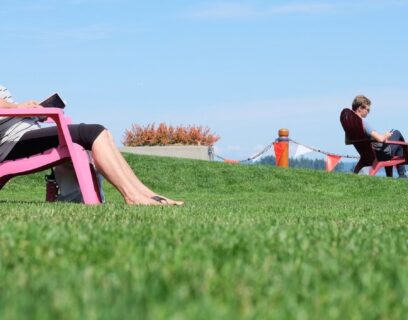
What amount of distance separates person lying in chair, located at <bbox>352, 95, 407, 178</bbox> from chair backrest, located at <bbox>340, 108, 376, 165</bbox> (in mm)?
105

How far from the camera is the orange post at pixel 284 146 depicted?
2119 centimetres

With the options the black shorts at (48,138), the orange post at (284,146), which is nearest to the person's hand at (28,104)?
the black shorts at (48,138)

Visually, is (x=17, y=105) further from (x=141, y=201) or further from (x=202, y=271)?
(x=202, y=271)

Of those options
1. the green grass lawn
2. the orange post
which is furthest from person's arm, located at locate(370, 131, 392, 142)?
the green grass lawn

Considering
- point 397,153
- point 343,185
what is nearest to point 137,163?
point 343,185

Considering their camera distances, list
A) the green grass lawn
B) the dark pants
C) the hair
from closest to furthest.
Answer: the green grass lawn, the hair, the dark pants

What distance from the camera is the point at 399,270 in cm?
261

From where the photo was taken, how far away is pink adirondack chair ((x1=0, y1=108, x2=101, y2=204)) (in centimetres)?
734

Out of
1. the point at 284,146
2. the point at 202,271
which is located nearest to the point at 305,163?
the point at 284,146

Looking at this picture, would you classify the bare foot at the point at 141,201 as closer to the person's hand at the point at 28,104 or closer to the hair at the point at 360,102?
the person's hand at the point at 28,104

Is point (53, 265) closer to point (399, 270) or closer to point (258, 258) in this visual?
point (258, 258)

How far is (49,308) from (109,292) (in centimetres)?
26

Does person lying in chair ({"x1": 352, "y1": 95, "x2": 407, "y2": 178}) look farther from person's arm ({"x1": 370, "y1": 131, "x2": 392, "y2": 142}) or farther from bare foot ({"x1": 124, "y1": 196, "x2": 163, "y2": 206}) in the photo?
bare foot ({"x1": 124, "y1": 196, "x2": 163, "y2": 206})

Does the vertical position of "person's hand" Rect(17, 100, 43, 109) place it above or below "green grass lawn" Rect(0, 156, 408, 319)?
above
